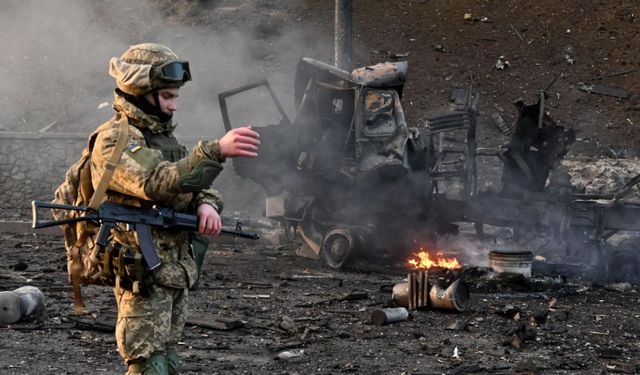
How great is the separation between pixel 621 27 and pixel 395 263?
1194 cm

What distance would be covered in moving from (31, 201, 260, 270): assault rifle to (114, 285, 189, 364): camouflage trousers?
221mm

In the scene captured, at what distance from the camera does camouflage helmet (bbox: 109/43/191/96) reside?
4652 mm

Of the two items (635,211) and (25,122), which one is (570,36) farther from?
(25,122)

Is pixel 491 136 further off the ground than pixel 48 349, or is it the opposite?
pixel 491 136

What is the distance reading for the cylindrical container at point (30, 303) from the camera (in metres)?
8.05

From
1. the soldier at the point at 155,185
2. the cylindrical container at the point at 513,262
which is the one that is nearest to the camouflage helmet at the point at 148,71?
the soldier at the point at 155,185

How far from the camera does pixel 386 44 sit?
860 inches

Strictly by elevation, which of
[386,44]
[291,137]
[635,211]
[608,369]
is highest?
[386,44]

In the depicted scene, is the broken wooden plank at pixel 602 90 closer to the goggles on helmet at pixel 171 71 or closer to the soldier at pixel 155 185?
the soldier at pixel 155 185

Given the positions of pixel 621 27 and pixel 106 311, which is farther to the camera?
pixel 621 27

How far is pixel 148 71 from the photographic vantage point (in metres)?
4.64

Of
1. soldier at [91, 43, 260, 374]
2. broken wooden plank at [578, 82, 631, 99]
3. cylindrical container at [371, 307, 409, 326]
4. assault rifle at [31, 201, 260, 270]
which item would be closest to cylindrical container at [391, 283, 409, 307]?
cylindrical container at [371, 307, 409, 326]

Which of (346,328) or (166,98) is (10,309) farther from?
(166,98)

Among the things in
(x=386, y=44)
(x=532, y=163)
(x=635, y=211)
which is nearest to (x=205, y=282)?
(x=532, y=163)
